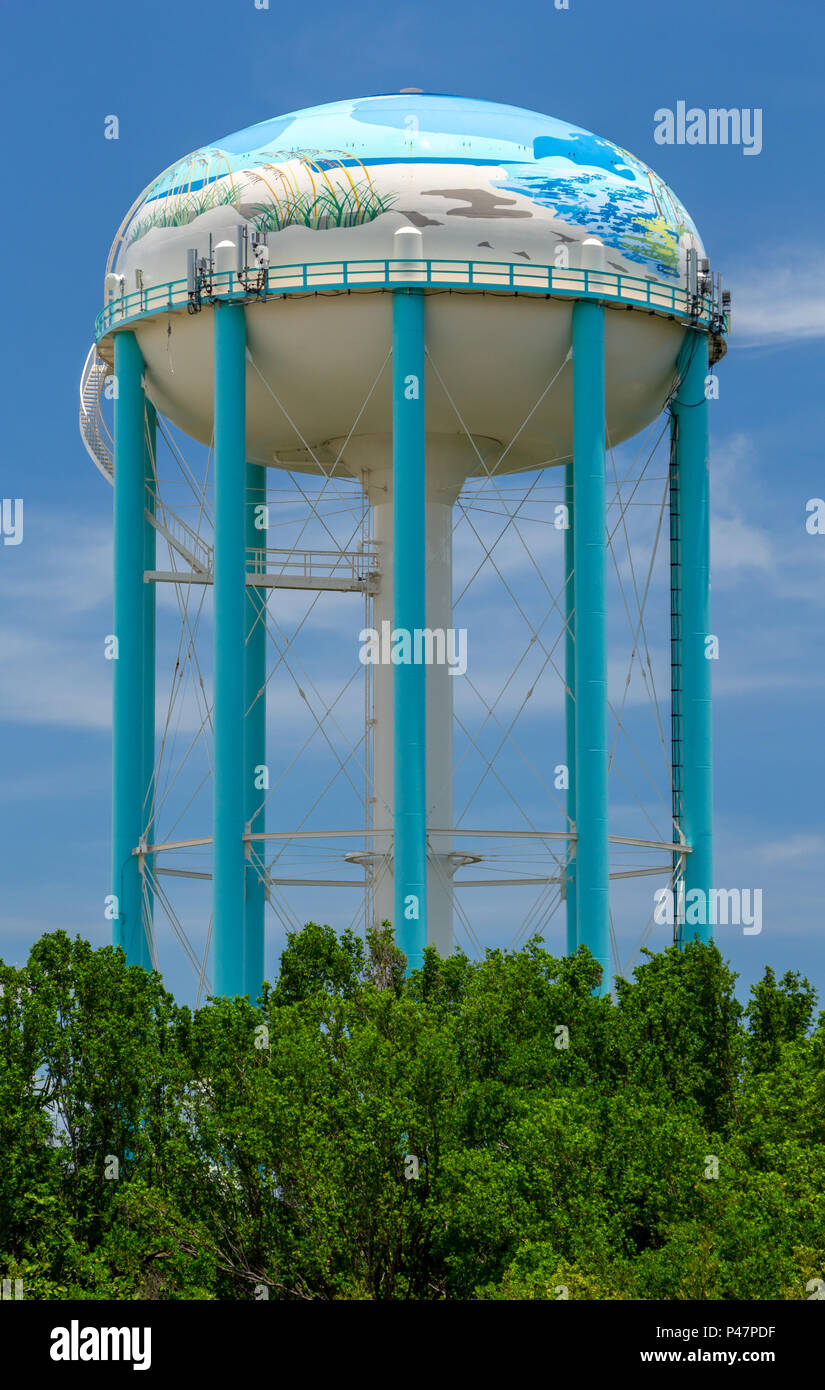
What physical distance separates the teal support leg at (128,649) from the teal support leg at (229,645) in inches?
109

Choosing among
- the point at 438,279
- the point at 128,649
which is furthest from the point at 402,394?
the point at 128,649

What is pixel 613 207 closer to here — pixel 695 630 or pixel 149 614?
pixel 695 630

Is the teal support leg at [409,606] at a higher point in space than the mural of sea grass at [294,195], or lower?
lower

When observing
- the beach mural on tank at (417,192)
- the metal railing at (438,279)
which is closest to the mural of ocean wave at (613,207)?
the beach mural on tank at (417,192)

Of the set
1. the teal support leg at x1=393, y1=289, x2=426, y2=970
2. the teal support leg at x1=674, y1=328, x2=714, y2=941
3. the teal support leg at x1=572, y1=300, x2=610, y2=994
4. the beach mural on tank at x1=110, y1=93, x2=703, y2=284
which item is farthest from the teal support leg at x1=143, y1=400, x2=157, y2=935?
the teal support leg at x1=674, y1=328, x2=714, y2=941

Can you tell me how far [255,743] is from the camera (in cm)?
3475

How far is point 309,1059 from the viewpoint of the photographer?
23.3 m

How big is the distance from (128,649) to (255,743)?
9.67 feet

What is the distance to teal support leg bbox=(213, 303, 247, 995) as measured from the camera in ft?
97.5

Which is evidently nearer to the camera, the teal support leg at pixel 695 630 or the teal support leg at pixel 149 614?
the teal support leg at pixel 695 630

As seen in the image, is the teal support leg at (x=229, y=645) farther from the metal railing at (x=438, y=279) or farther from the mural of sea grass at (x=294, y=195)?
the mural of sea grass at (x=294, y=195)

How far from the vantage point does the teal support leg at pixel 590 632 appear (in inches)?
1187
